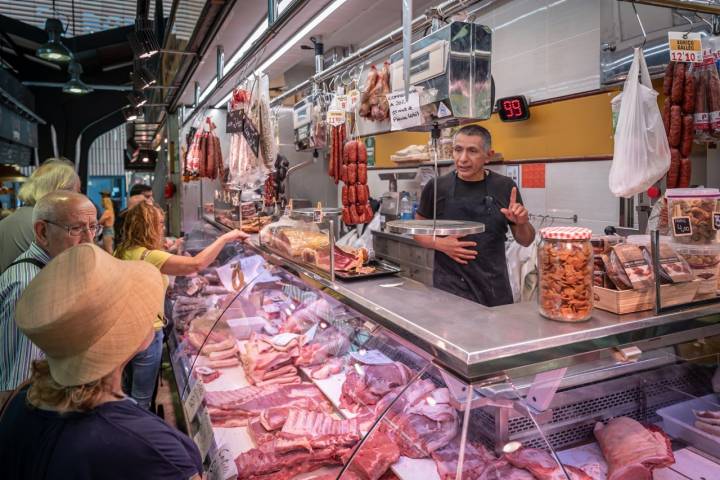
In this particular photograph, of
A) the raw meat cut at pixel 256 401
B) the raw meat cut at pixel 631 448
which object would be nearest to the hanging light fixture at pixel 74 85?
the raw meat cut at pixel 256 401

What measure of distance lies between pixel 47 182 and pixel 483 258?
319cm

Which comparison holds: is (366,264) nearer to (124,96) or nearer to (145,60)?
(145,60)

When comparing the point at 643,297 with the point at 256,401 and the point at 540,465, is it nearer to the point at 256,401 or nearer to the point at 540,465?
the point at 540,465

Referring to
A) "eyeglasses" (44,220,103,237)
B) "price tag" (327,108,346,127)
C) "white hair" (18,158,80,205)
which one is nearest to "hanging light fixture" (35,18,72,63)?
"white hair" (18,158,80,205)

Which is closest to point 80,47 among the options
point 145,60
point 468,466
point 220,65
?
point 145,60

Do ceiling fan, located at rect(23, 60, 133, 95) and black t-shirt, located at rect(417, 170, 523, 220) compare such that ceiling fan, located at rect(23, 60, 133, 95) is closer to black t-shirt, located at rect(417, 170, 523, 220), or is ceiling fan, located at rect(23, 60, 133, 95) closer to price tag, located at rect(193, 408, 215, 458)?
black t-shirt, located at rect(417, 170, 523, 220)

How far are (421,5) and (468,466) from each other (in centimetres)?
499

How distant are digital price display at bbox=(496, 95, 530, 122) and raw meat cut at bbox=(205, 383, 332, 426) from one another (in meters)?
3.32

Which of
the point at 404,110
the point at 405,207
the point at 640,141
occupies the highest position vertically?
the point at 404,110

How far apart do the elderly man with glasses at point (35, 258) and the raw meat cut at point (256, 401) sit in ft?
3.15

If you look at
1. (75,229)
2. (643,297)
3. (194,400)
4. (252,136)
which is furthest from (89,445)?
(252,136)

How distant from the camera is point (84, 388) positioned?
4.70 ft

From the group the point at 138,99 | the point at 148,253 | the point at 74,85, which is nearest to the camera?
the point at 148,253

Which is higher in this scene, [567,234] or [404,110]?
[404,110]
